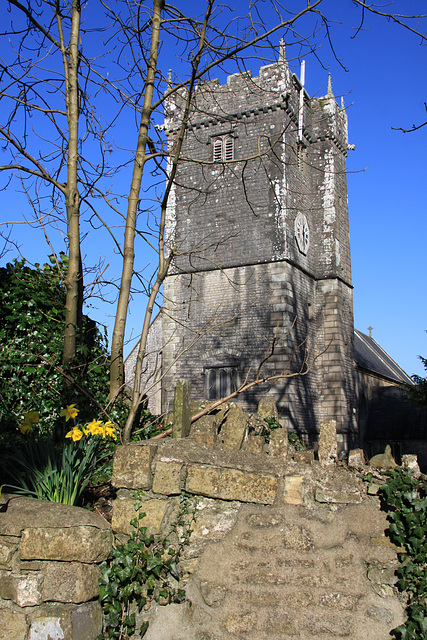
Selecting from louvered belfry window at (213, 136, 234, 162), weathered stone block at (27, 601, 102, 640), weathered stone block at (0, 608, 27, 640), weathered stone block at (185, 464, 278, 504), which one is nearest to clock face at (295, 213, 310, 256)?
louvered belfry window at (213, 136, 234, 162)

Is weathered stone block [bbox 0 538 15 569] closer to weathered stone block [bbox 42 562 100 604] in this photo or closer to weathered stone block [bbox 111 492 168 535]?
weathered stone block [bbox 42 562 100 604]

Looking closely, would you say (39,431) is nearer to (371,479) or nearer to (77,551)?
(77,551)

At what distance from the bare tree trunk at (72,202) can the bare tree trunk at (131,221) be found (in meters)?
0.49

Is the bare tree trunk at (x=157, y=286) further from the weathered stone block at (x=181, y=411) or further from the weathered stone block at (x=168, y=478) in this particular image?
the weathered stone block at (x=168, y=478)

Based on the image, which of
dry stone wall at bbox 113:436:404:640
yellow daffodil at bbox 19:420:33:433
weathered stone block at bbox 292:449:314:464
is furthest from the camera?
yellow daffodil at bbox 19:420:33:433

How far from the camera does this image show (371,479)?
13.5 feet

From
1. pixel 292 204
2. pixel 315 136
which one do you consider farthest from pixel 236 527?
pixel 315 136

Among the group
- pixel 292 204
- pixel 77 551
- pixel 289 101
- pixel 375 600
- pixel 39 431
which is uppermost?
pixel 289 101

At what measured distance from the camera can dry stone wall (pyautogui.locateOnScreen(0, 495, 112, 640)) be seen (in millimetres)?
3979

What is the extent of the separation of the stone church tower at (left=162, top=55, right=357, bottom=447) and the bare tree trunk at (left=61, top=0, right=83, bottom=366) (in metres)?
10.9

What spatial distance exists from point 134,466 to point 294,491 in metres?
1.31

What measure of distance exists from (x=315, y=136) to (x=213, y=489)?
21.0 metres

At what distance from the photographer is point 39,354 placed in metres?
6.24

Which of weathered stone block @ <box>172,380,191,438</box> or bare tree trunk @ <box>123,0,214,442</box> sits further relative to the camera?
bare tree trunk @ <box>123,0,214,442</box>
